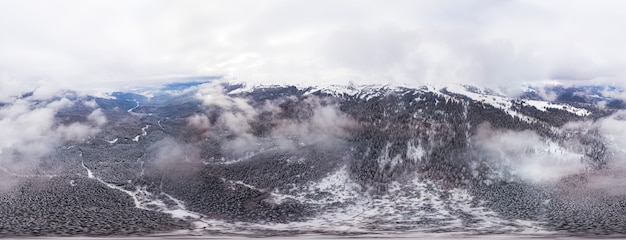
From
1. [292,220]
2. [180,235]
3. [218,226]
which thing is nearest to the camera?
[180,235]

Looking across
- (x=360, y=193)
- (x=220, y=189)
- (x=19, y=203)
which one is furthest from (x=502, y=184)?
(x=19, y=203)

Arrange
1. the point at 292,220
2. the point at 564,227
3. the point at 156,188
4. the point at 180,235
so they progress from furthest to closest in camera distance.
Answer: the point at 156,188
the point at 292,220
the point at 564,227
the point at 180,235

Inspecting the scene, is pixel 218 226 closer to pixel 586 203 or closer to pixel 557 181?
pixel 586 203

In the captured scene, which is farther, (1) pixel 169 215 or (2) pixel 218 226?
(1) pixel 169 215

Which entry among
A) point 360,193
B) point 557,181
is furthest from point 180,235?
point 557,181

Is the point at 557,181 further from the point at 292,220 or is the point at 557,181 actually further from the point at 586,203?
the point at 292,220

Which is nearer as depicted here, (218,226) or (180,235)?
(180,235)

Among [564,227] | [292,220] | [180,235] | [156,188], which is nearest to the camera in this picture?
[180,235]

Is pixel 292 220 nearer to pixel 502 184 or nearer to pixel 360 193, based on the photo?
pixel 360 193

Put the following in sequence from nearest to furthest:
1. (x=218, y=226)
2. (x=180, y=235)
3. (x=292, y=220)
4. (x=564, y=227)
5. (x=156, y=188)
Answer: (x=180, y=235) → (x=564, y=227) → (x=218, y=226) → (x=292, y=220) → (x=156, y=188)
